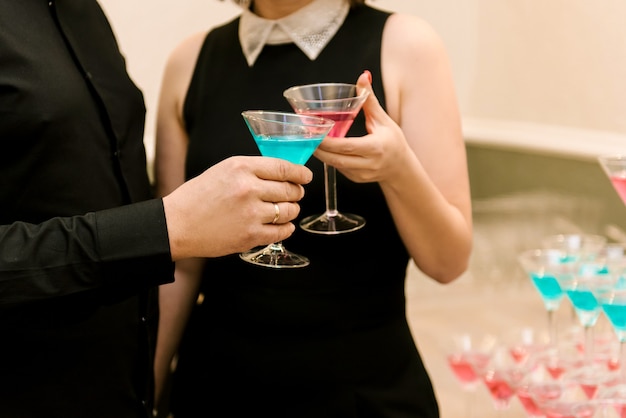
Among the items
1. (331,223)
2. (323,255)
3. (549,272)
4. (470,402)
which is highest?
(331,223)

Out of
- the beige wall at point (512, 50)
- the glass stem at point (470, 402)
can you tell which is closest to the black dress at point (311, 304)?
the glass stem at point (470, 402)

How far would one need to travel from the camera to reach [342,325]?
179 cm

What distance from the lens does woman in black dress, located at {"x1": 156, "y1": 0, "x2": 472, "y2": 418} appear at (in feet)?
5.70

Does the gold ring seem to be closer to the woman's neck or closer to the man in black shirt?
the man in black shirt

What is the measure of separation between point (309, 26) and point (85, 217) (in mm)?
784

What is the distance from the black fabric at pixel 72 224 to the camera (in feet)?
4.38

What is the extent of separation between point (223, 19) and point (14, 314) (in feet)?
7.56

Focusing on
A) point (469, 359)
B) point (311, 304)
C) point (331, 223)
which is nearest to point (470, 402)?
point (469, 359)

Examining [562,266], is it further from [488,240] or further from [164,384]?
[488,240]

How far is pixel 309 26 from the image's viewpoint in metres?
1.85

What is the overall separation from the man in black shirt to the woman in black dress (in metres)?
0.18

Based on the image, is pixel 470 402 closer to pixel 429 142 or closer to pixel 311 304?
pixel 311 304

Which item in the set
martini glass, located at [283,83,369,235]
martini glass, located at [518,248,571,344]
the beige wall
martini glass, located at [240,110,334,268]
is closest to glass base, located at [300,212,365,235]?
martini glass, located at [283,83,369,235]

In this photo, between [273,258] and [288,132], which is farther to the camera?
[273,258]
